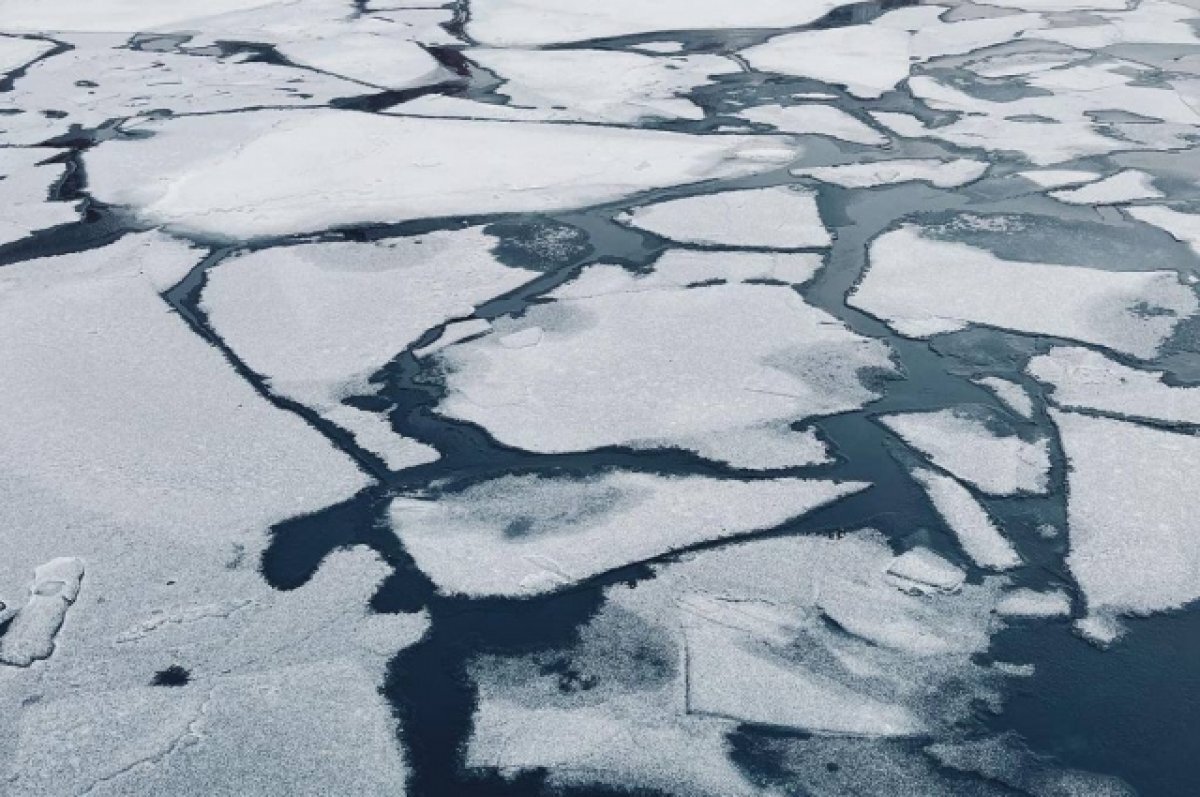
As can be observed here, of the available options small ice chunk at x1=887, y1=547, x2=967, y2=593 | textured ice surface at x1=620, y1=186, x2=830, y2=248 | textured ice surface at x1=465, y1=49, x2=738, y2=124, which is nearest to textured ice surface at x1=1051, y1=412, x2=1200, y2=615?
small ice chunk at x1=887, y1=547, x2=967, y2=593

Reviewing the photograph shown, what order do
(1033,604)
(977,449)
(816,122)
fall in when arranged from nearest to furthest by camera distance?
(1033,604) → (977,449) → (816,122)

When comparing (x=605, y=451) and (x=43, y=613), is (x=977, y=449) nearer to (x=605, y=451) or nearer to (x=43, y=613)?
(x=605, y=451)

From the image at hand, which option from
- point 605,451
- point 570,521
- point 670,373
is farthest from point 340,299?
point 570,521

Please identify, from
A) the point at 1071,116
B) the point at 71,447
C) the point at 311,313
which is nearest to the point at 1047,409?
the point at 311,313

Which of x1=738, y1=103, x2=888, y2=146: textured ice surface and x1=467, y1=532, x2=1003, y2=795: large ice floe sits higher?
x1=738, y1=103, x2=888, y2=146: textured ice surface

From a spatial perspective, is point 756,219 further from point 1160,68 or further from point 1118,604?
point 1160,68

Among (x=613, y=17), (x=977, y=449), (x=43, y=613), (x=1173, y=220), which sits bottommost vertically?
(x=43, y=613)

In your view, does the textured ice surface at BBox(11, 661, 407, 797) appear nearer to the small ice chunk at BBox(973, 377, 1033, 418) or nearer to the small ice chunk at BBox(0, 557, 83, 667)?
the small ice chunk at BBox(0, 557, 83, 667)
